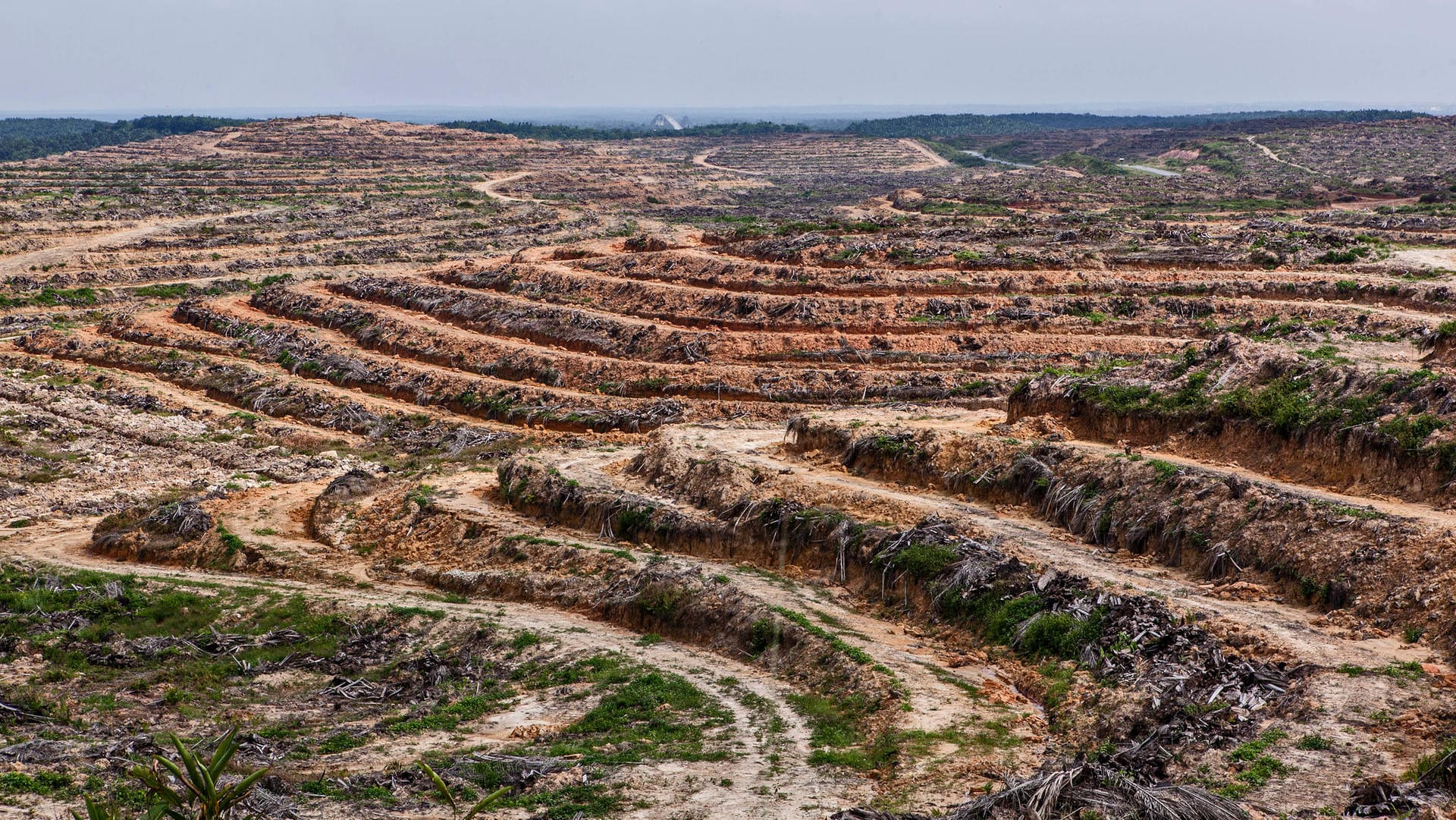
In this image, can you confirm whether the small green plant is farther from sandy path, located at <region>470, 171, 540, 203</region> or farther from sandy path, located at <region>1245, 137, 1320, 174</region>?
sandy path, located at <region>1245, 137, 1320, 174</region>

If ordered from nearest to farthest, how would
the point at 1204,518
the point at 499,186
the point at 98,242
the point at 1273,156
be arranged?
the point at 1204,518 → the point at 98,242 → the point at 499,186 → the point at 1273,156

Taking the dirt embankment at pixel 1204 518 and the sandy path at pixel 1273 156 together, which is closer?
the dirt embankment at pixel 1204 518

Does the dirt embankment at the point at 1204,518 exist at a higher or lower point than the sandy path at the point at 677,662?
higher

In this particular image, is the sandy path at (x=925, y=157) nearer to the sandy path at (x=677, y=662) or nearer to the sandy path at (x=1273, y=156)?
the sandy path at (x=1273, y=156)

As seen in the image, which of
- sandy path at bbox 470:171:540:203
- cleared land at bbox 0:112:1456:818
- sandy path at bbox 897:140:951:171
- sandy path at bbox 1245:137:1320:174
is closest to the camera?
cleared land at bbox 0:112:1456:818

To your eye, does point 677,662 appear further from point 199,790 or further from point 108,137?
point 108,137

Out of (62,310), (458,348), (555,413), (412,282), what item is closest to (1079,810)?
(555,413)

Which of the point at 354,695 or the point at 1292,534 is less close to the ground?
the point at 1292,534

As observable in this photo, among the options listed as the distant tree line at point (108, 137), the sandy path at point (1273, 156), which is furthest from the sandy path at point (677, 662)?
the distant tree line at point (108, 137)

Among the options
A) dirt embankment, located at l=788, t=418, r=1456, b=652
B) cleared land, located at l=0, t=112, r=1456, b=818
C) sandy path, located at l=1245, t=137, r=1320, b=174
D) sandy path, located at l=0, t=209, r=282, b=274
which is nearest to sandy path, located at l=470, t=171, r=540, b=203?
sandy path, located at l=0, t=209, r=282, b=274

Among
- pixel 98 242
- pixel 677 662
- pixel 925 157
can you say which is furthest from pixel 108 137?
pixel 677 662

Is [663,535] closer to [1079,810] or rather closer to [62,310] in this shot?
[1079,810]
